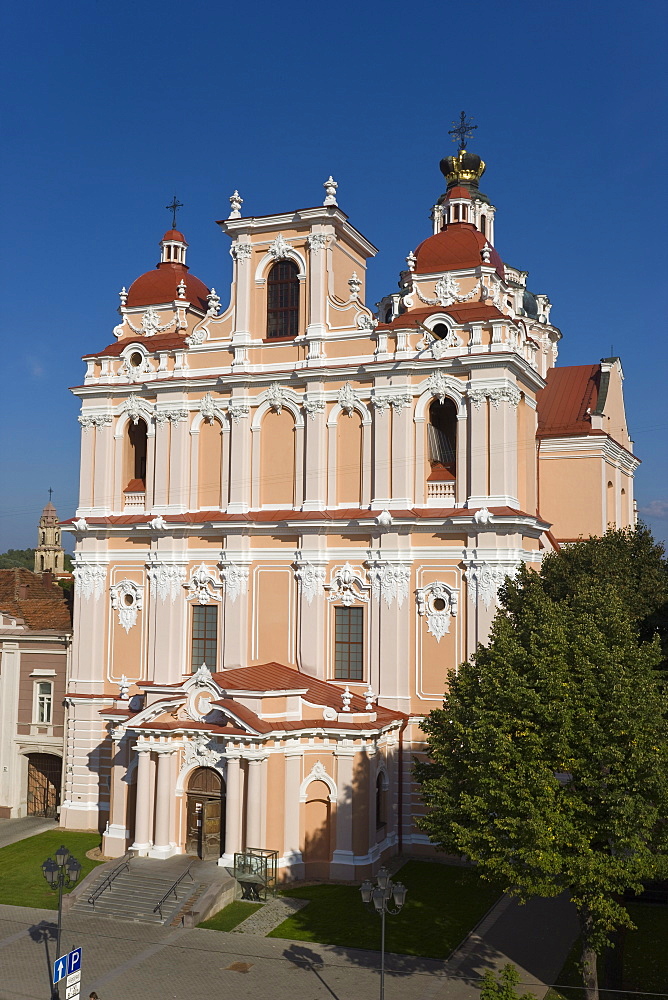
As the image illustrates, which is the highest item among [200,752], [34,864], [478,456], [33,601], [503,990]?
[478,456]

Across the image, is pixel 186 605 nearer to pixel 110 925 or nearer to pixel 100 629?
pixel 100 629

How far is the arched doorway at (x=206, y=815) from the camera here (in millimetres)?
29297

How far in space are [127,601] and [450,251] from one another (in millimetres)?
16731

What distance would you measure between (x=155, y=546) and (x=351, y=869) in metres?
13.2

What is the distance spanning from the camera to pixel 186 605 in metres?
35.2

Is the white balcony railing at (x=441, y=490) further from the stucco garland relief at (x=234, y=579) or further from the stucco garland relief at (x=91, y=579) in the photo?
the stucco garland relief at (x=91, y=579)

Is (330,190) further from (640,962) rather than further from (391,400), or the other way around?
(640,962)

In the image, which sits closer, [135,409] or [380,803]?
[380,803]

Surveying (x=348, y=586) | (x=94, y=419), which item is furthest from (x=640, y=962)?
(x=94, y=419)

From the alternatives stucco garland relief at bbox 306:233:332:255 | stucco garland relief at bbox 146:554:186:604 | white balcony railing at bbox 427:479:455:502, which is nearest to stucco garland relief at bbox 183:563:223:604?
stucco garland relief at bbox 146:554:186:604

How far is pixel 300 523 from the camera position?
109ft

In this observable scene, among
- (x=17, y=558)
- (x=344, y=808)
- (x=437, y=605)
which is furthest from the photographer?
(x=17, y=558)

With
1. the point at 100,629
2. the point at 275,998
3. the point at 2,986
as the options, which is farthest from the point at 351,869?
the point at 100,629

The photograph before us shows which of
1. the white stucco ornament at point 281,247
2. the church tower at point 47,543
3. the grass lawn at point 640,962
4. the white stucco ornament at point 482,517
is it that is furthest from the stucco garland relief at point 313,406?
the church tower at point 47,543
